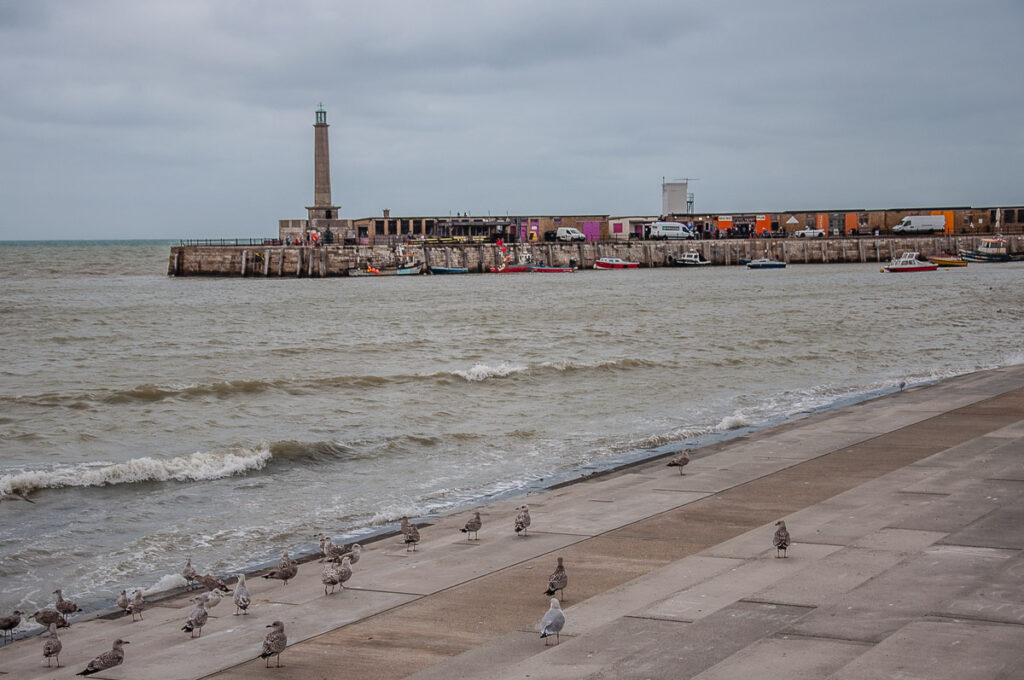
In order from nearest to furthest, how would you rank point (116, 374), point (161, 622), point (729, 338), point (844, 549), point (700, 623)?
point (700, 623) → point (161, 622) → point (844, 549) → point (116, 374) → point (729, 338)

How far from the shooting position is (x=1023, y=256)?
4956 inches

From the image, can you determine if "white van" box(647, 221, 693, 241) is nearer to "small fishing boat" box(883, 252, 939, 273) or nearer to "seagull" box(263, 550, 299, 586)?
"small fishing boat" box(883, 252, 939, 273)

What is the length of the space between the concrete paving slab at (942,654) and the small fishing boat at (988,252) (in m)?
121

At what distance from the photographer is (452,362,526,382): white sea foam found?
114 ft

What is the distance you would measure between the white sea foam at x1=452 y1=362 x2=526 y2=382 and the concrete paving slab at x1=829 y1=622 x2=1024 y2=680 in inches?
1007

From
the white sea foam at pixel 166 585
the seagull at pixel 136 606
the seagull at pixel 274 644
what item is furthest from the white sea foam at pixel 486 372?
the seagull at pixel 274 644

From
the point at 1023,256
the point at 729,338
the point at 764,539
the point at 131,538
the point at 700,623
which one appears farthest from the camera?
the point at 1023,256

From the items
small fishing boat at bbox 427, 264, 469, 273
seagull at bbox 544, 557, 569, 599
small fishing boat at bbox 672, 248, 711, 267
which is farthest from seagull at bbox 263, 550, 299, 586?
small fishing boat at bbox 672, 248, 711, 267

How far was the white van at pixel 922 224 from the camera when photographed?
423ft

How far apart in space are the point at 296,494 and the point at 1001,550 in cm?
1195

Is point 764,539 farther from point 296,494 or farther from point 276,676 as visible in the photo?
point 296,494

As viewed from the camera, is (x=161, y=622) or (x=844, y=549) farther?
(x=844, y=549)

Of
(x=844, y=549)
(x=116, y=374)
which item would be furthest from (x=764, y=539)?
(x=116, y=374)

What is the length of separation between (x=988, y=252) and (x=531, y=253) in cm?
5197
